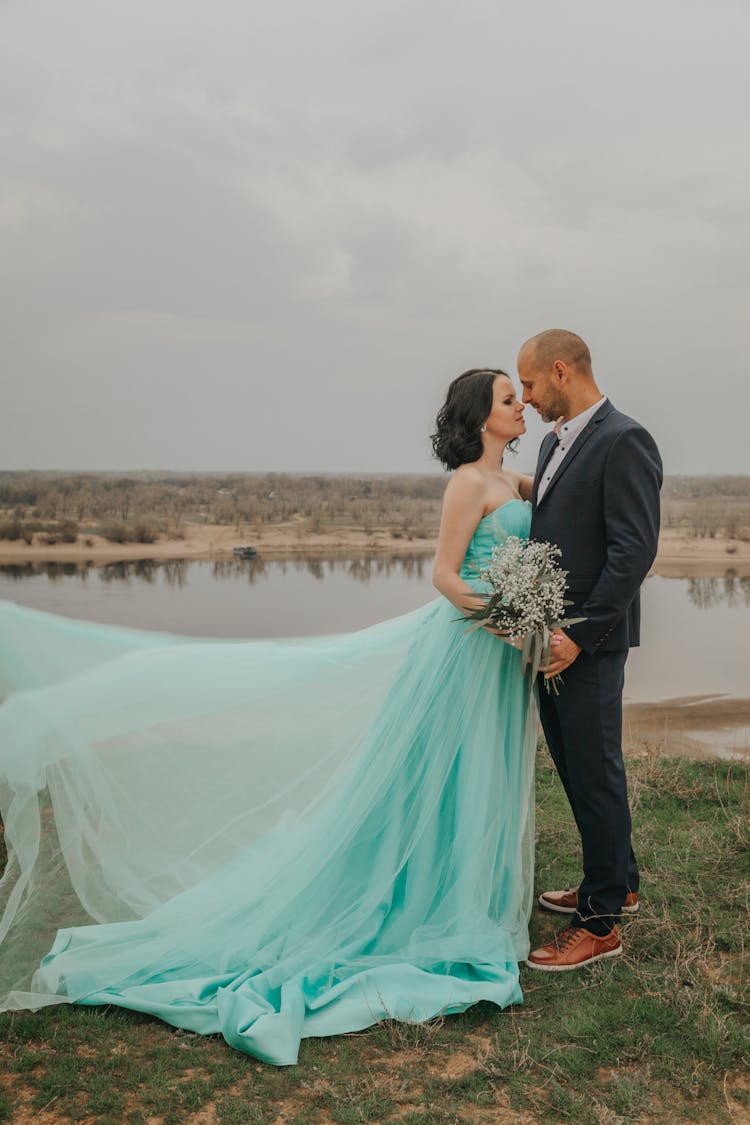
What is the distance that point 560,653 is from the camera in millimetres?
3404

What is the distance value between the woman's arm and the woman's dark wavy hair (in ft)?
0.37

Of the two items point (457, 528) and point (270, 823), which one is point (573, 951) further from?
point (457, 528)

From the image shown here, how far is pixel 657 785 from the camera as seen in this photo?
19.1ft

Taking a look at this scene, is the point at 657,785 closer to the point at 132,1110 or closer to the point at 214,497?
the point at 132,1110

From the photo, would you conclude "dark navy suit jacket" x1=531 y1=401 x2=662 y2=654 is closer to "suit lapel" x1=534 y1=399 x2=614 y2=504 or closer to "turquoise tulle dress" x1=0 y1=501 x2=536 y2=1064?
"suit lapel" x1=534 y1=399 x2=614 y2=504

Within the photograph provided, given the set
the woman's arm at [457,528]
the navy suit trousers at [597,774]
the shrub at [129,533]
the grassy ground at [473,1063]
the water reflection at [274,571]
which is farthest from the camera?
the shrub at [129,533]

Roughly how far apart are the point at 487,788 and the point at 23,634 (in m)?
2.06

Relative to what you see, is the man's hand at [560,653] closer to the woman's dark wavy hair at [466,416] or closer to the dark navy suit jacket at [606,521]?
the dark navy suit jacket at [606,521]

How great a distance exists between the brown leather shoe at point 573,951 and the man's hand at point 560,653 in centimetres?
102

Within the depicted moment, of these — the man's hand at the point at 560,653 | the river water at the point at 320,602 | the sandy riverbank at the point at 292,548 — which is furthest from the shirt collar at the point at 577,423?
the sandy riverbank at the point at 292,548

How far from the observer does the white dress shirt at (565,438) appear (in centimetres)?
350

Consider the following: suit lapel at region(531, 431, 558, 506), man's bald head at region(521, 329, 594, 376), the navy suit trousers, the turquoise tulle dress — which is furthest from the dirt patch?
man's bald head at region(521, 329, 594, 376)

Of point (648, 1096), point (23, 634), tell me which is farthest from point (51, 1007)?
point (648, 1096)

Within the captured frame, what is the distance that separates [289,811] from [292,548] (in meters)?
24.7
